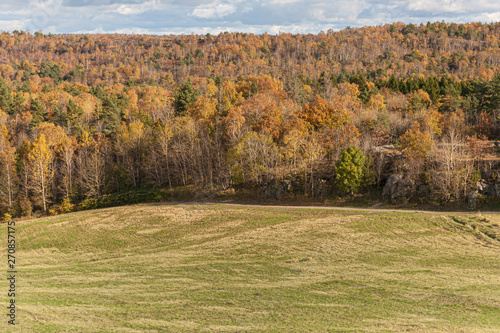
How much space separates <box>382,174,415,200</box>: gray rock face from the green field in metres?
7.37

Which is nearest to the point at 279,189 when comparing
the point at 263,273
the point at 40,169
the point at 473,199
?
the point at 473,199

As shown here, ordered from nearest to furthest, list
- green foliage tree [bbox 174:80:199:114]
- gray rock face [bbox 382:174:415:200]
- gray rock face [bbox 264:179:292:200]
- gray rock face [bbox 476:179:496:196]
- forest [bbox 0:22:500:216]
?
gray rock face [bbox 476:179:496:196]
gray rock face [bbox 382:174:415:200]
forest [bbox 0:22:500:216]
gray rock face [bbox 264:179:292:200]
green foliage tree [bbox 174:80:199:114]

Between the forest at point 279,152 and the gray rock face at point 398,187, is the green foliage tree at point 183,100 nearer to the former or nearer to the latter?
the forest at point 279,152

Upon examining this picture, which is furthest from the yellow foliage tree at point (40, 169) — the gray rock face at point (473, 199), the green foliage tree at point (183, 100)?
the gray rock face at point (473, 199)

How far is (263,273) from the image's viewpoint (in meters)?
28.6

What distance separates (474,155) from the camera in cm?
5294

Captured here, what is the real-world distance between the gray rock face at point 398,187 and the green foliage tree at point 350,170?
3.90 meters

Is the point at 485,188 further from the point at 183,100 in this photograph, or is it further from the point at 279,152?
the point at 183,100

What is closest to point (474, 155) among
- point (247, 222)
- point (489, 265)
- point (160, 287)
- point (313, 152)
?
point (313, 152)

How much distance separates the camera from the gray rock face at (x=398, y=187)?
167 ft

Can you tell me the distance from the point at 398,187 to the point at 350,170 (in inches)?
269

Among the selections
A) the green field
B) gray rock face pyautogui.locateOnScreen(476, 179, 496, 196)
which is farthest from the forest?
the green field

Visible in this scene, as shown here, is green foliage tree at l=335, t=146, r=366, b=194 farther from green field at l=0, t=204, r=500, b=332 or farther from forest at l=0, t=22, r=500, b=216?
green field at l=0, t=204, r=500, b=332

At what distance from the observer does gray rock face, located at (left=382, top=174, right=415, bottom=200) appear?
50750 millimetres
